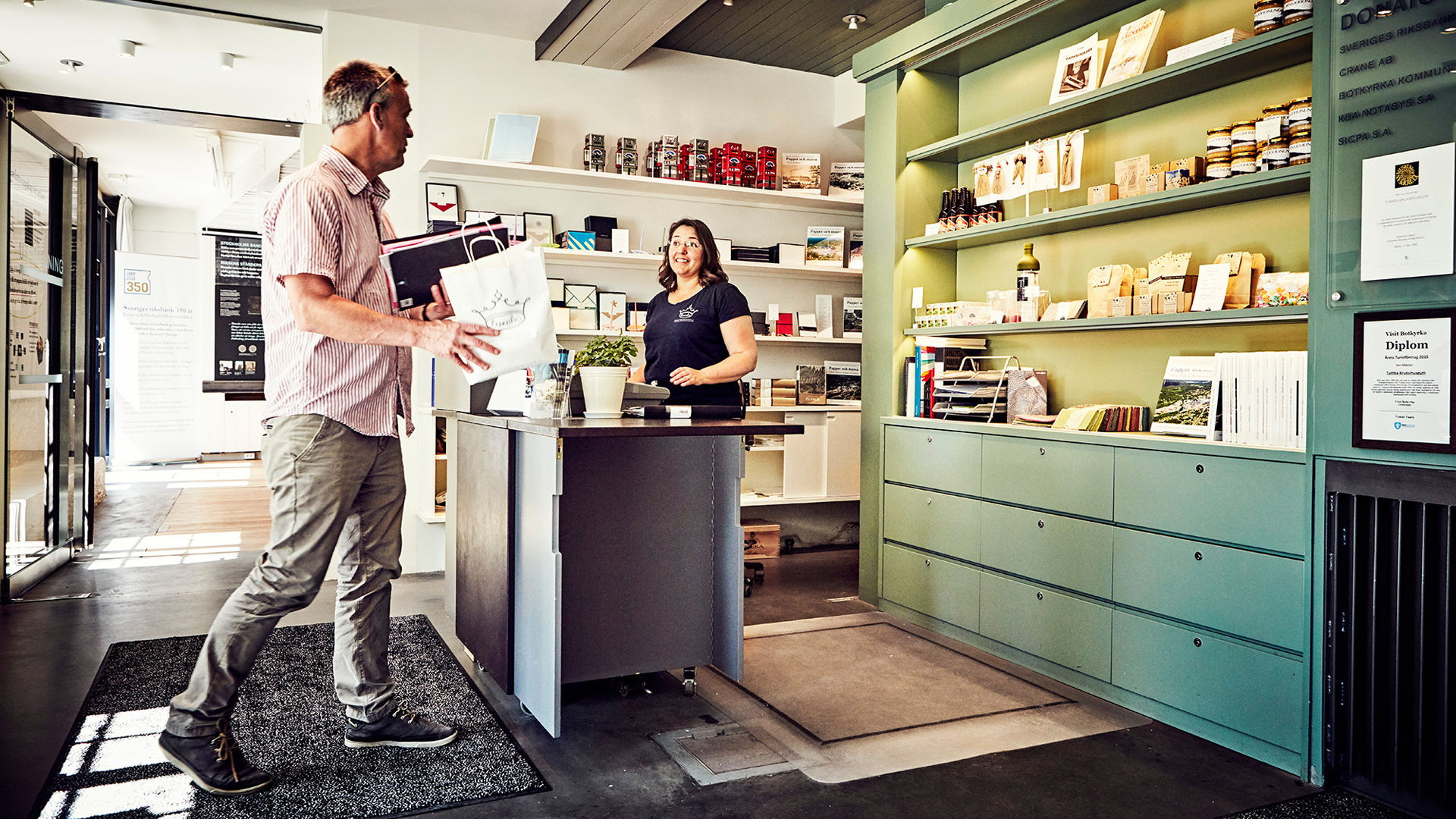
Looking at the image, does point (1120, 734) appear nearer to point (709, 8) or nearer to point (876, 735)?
point (876, 735)

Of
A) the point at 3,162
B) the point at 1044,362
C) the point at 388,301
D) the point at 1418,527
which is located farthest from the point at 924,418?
the point at 3,162

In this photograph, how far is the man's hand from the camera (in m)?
2.27

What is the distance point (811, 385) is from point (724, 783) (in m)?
3.67

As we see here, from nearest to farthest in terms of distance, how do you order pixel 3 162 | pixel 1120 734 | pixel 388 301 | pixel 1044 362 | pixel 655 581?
1. pixel 388 301
2. pixel 1120 734
3. pixel 655 581
4. pixel 1044 362
5. pixel 3 162

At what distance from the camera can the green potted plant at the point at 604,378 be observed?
2.77 metres

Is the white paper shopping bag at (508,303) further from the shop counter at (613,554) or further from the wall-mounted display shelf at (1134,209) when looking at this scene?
the wall-mounted display shelf at (1134,209)

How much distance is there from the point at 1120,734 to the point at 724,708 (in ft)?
3.88

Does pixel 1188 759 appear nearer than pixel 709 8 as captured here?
Yes

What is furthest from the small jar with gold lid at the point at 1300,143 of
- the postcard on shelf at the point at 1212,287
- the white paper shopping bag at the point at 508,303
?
the white paper shopping bag at the point at 508,303

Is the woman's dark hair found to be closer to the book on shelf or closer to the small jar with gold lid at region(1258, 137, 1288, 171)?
the book on shelf

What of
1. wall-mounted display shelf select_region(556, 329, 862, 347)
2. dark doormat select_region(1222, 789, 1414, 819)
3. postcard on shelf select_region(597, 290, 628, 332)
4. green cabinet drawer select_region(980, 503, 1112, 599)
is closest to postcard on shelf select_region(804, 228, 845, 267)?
wall-mounted display shelf select_region(556, 329, 862, 347)

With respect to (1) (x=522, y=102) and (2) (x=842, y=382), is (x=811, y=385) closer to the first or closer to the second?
(2) (x=842, y=382)

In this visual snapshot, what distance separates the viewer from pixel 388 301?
8.09ft

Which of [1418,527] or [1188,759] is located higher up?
[1418,527]
